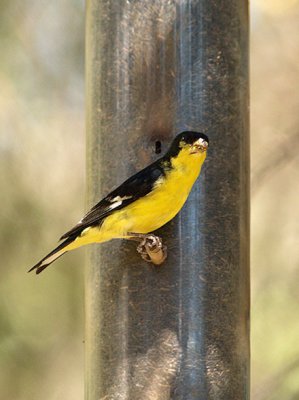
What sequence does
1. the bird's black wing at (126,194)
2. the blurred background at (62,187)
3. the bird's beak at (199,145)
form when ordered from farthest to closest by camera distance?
the blurred background at (62,187)
the bird's black wing at (126,194)
the bird's beak at (199,145)

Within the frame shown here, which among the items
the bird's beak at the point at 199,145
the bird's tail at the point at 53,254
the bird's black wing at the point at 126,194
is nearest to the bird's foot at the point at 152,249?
the bird's black wing at the point at 126,194

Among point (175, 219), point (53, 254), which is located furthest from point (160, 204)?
point (53, 254)

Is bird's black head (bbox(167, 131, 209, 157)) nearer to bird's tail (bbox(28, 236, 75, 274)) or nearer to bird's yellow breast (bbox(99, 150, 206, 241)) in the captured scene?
bird's yellow breast (bbox(99, 150, 206, 241))

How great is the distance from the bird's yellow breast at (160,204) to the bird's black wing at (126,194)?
0.02 m

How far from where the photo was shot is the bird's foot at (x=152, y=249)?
21.5 ft

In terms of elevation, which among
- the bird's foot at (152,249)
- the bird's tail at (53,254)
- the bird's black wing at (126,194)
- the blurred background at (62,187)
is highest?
the blurred background at (62,187)

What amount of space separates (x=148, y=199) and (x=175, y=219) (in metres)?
0.32

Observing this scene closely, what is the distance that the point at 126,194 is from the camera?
21.4 ft

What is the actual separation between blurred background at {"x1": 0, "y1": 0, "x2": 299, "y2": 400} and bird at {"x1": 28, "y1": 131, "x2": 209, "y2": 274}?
3361mm

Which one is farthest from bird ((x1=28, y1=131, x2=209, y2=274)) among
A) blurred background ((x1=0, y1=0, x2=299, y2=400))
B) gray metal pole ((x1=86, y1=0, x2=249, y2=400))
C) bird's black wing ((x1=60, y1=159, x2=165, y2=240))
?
blurred background ((x1=0, y1=0, x2=299, y2=400))

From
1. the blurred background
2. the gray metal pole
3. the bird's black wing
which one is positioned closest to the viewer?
the bird's black wing

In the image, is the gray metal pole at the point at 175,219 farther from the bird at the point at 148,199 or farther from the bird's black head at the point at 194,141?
the bird's black head at the point at 194,141

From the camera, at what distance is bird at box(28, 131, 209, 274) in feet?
21.1

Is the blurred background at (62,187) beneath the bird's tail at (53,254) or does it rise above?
above
